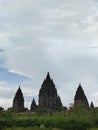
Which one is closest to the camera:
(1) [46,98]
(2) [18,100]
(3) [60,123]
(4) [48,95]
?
→ (3) [60,123]

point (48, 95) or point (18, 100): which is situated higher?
point (48, 95)

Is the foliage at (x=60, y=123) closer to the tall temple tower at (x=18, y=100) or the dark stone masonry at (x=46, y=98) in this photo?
the tall temple tower at (x=18, y=100)

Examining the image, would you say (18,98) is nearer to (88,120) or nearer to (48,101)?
(48,101)

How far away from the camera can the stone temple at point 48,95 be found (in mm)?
94775

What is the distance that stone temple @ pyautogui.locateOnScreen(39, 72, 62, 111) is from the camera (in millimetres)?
94775

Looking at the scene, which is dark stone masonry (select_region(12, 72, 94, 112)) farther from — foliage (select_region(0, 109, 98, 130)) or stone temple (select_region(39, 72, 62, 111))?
foliage (select_region(0, 109, 98, 130))

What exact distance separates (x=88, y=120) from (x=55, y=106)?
5302 centimetres

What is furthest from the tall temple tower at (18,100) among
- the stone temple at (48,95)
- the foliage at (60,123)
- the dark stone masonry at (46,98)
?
the foliage at (60,123)

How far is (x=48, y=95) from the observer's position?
3755 inches

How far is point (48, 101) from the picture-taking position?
9650cm

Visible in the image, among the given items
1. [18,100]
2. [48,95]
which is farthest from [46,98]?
[18,100]

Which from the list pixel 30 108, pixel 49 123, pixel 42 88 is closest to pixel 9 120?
pixel 49 123

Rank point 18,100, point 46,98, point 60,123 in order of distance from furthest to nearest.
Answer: point 46,98 < point 18,100 < point 60,123

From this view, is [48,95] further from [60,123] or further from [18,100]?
[60,123]
